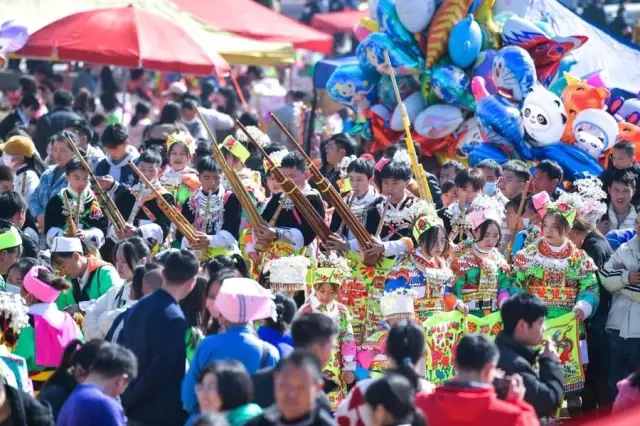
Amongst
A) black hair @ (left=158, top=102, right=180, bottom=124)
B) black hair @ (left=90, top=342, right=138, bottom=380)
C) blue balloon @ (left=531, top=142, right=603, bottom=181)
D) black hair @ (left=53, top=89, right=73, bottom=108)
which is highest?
black hair @ (left=90, top=342, right=138, bottom=380)

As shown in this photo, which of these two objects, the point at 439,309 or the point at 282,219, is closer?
the point at 439,309

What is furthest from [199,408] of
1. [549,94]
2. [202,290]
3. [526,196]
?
[549,94]

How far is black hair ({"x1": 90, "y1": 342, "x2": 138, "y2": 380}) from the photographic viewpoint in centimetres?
568

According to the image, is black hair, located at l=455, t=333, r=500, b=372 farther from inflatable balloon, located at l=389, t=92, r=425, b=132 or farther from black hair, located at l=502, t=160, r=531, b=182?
inflatable balloon, located at l=389, t=92, r=425, b=132

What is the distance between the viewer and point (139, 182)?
10.3 meters

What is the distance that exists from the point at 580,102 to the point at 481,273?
3.65 m

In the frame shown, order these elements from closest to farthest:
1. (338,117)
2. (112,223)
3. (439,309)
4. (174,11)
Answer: (439,309) < (112,223) < (174,11) < (338,117)

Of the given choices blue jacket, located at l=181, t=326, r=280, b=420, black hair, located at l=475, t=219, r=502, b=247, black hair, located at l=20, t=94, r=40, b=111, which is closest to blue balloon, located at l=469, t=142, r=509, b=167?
black hair, located at l=475, t=219, r=502, b=247

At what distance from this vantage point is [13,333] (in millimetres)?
6980

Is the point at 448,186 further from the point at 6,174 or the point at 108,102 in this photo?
the point at 108,102

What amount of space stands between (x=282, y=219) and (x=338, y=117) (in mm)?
9035

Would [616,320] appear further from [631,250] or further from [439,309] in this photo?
[439,309]

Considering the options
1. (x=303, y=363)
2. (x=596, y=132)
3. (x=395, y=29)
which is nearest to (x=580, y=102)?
(x=596, y=132)

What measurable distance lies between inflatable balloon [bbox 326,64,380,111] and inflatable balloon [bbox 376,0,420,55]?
19.2 inches
